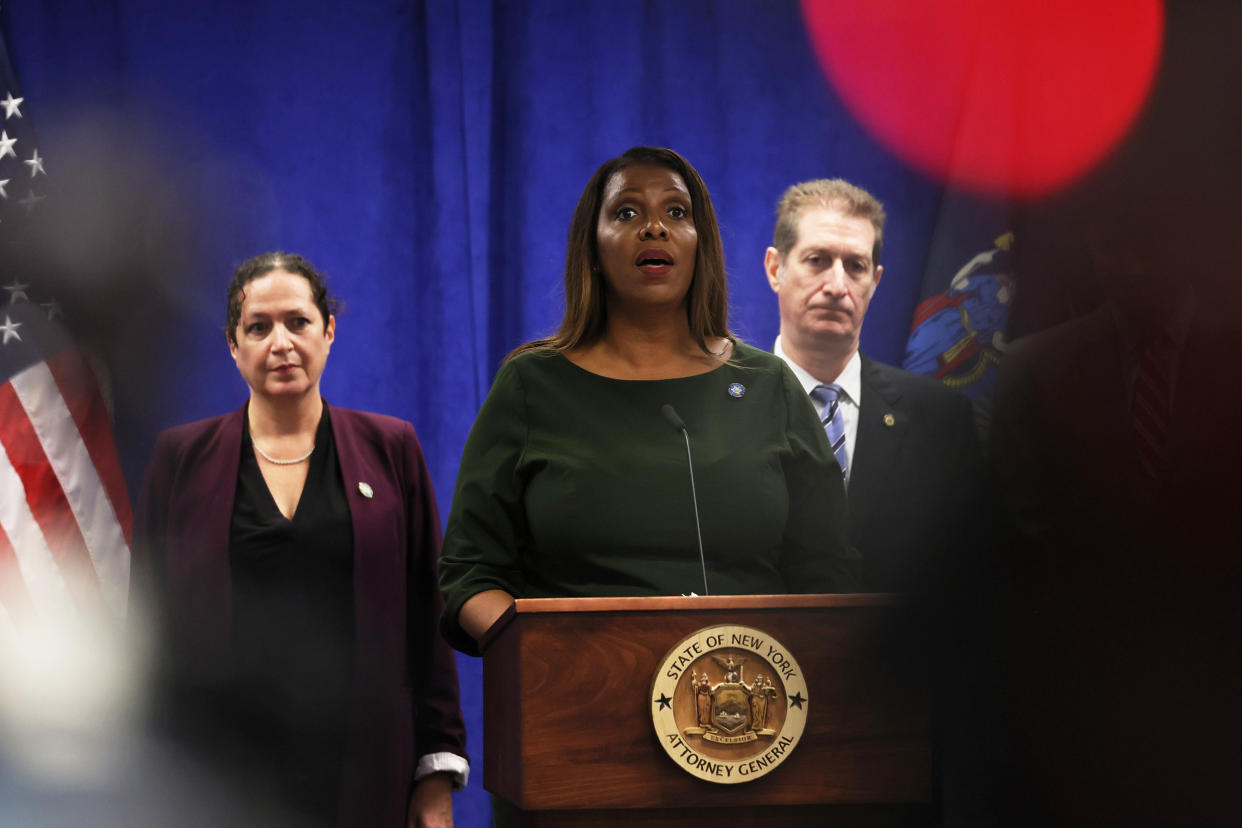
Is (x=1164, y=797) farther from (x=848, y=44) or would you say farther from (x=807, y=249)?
(x=848, y=44)

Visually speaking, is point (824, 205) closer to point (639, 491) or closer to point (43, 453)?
point (639, 491)

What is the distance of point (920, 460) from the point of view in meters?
2.43

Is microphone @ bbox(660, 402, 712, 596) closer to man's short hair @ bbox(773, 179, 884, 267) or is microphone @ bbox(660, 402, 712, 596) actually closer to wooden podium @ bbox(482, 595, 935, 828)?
wooden podium @ bbox(482, 595, 935, 828)

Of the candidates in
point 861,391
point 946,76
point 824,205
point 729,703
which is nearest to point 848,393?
point 861,391

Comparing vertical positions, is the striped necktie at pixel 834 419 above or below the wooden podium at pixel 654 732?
above

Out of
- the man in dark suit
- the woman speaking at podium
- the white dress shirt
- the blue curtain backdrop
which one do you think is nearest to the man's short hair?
the man in dark suit

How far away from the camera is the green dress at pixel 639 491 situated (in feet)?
5.16

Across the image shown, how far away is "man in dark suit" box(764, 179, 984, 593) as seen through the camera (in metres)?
2.38

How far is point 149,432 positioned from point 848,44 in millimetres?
1954

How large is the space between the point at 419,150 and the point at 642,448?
1.71 metres

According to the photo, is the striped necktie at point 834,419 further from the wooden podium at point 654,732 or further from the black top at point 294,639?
the wooden podium at point 654,732

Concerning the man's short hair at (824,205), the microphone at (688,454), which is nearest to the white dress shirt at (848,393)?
the man's short hair at (824,205)

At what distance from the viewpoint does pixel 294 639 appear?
2232 millimetres

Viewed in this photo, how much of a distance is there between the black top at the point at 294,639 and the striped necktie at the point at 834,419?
97 cm
